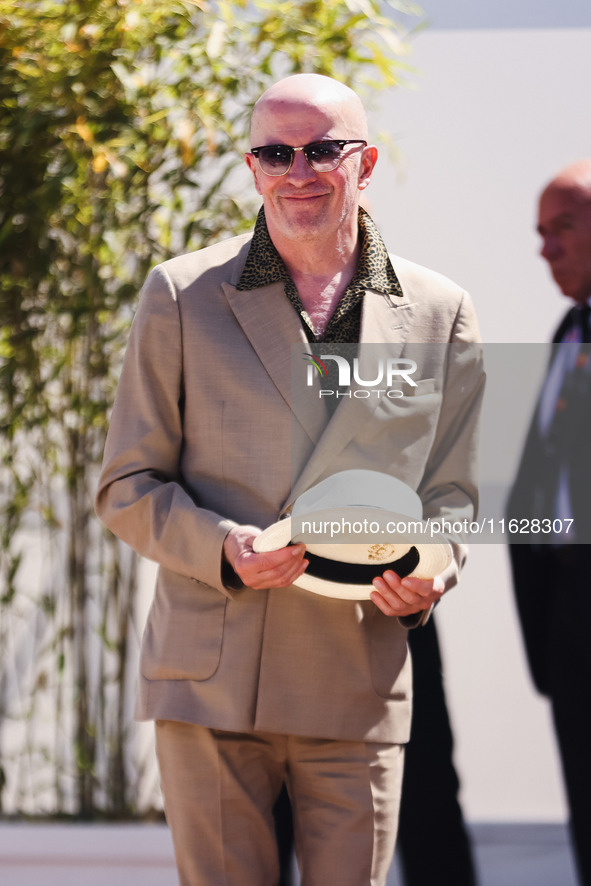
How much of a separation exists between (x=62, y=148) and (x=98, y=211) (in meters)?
0.21

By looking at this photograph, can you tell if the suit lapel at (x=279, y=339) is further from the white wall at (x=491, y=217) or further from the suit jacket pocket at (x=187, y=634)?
the white wall at (x=491, y=217)

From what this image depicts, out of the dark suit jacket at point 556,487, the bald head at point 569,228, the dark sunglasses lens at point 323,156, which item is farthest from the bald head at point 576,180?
the dark sunglasses lens at point 323,156

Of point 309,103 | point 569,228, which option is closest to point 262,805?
point 309,103

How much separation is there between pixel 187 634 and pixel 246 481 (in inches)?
9.5

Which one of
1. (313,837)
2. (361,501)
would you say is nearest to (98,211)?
(361,501)

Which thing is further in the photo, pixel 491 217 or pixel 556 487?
pixel 491 217

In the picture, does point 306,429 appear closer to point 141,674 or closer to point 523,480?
point 141,674

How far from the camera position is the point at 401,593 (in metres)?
1.45

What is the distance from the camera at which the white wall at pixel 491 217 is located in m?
2.34

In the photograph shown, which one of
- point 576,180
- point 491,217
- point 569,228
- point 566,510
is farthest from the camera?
point 491,217

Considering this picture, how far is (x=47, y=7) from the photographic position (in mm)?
2477

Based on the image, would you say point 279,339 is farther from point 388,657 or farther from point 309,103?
point 388,657

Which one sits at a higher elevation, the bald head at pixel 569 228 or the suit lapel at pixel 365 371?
the bald head at pixel 569 228

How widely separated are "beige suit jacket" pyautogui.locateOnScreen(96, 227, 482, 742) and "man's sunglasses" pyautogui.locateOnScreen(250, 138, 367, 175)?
0.19m
